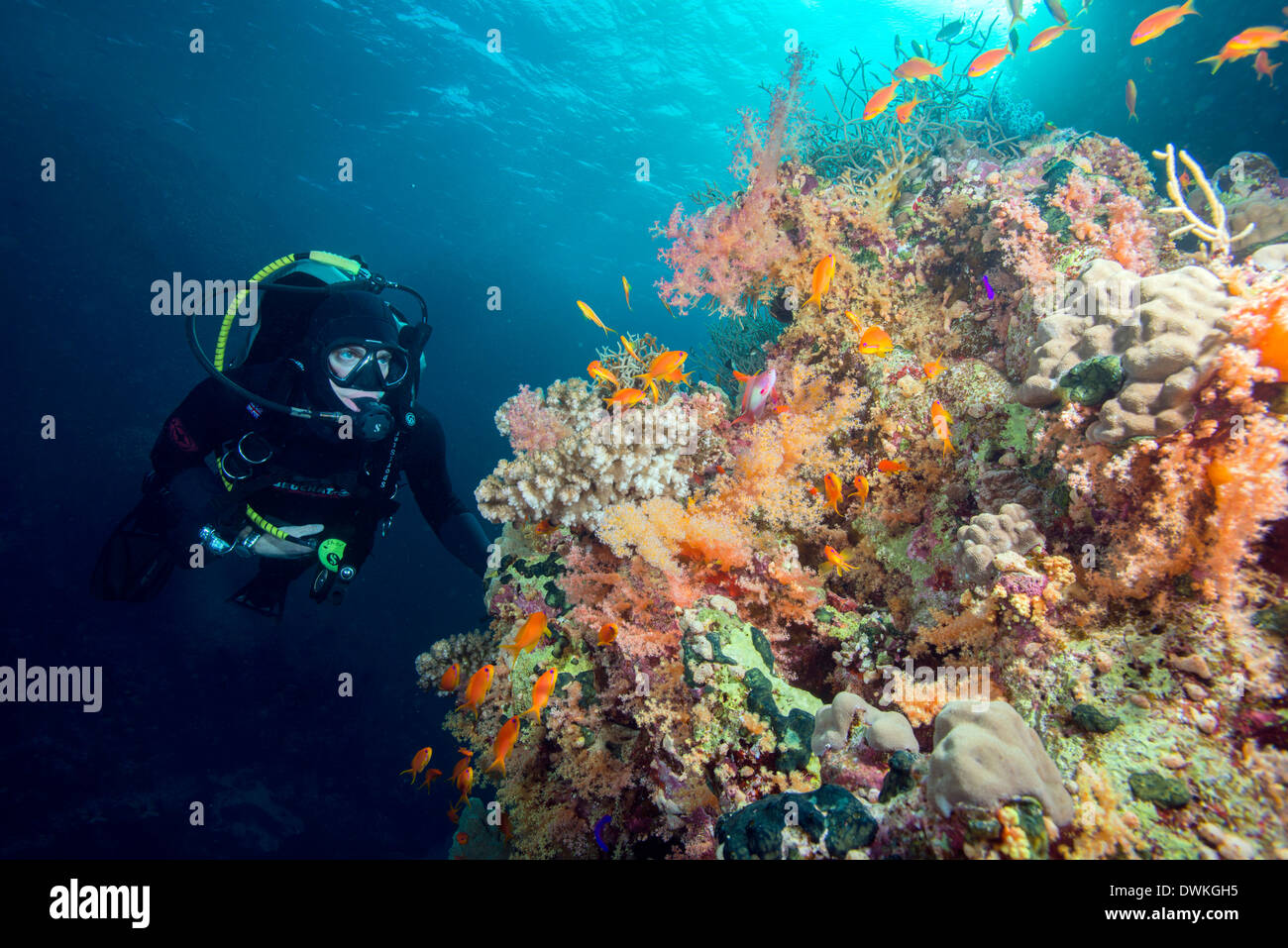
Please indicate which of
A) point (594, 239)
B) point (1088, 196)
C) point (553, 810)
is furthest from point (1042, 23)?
point (594, 239)

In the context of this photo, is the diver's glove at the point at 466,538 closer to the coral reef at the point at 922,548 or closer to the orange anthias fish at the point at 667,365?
the coral reef at the point at 922,548

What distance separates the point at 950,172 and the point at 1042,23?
18.1 metres

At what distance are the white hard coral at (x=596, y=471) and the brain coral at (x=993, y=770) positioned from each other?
2.63 metres

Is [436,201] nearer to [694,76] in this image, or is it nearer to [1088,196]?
[694,76]

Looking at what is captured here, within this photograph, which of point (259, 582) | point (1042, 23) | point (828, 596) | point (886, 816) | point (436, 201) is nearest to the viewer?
point (886, 816)

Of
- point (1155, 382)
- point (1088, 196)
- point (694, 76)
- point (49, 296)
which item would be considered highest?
point (694, 76)

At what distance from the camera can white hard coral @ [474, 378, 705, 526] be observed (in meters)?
3.97

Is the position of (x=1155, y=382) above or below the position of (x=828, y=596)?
above

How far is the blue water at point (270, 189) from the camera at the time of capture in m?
13.0

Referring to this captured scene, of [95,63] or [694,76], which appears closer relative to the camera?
[694,76]

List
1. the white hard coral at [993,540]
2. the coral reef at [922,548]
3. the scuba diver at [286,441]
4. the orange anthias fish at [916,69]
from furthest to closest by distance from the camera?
1. the scuba diver at [286,441]
2. the orange anthias fish at [916,69]
3. the white hard coral at [993,540]
4. the coral reef at [922,548]

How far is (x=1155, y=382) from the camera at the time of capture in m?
2.42

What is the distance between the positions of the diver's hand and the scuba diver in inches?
0.8

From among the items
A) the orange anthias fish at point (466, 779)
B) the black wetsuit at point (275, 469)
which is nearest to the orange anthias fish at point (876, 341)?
the black wetsuit at point (275, 469)
